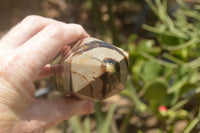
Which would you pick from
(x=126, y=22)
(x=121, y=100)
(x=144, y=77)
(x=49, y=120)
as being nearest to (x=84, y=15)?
(x=126, y=22)

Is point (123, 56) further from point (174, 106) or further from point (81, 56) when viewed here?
point (174, 106)

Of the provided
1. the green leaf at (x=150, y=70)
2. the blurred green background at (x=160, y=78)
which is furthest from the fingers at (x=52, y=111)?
the green leaf at (x=150, y=70)

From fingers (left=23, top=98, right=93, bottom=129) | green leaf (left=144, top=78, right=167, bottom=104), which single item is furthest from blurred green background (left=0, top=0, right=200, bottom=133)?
fingers (left=23, top=98, right=93, bottom=129)

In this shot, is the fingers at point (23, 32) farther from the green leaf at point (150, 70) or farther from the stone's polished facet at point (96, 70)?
the green leaf at point (150, 70)

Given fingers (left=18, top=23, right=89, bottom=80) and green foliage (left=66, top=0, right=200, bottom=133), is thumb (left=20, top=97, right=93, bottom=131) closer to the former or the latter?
fingers (left=18, top=23, right=89, bottom=80)

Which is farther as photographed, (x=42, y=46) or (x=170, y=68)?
(x=170, y=68)

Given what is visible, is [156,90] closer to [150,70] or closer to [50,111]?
[150,70]

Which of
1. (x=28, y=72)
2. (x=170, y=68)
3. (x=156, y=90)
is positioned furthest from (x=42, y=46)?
(x=170, y=68)
